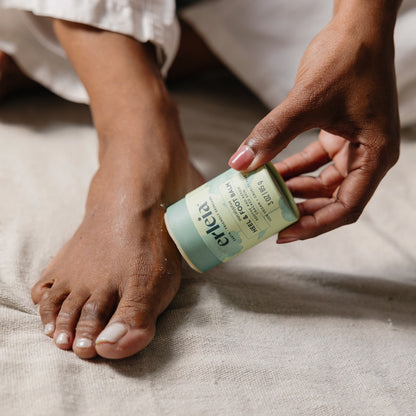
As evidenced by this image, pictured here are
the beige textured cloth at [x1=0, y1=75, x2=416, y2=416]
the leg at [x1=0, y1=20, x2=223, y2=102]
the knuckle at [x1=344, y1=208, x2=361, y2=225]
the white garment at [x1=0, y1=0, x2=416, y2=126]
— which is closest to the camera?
the beige textured cloth at [x1=0, y1=75, x2=416, y2=416]

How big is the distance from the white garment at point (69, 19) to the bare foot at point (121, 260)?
6.7 inches

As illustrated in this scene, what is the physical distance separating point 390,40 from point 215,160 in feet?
1.52

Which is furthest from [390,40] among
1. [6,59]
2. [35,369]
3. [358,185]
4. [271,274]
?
[6,59]

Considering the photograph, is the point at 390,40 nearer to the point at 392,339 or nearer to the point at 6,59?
the point at 392,339

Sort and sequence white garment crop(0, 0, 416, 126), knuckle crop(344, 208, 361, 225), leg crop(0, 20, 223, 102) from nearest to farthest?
knuckle crop(344, 208, 361, 225) → white garment crop(0, 0, 416, 126) → leg crop(0, 20, 223, 102)

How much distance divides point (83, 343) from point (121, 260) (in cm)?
14

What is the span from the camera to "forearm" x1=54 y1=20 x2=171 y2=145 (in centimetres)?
83

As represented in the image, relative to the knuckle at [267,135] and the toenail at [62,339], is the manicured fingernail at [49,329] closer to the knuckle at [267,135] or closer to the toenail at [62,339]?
the toenail at [62,339]

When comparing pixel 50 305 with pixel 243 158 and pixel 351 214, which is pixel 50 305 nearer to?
pixel 243 158

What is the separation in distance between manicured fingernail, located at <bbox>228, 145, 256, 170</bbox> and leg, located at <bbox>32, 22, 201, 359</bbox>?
0.19 metres

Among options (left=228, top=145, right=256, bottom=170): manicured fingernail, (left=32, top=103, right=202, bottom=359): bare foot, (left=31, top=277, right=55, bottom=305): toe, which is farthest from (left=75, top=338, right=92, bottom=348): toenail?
(left=228, top=145, right=256, bottom=170): manicured fingernail

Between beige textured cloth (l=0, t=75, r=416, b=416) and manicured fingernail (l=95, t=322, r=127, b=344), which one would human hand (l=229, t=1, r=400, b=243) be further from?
manicured fingernail (l=95, t=322, r=127, b=344)

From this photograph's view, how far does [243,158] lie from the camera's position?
613mm

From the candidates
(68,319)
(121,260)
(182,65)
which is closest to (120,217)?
(121,260)
